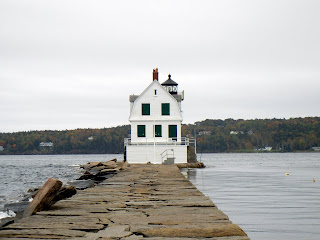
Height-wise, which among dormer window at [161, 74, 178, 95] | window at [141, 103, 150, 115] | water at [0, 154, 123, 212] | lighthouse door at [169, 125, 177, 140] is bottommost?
water at [0, 154, 123, 212]

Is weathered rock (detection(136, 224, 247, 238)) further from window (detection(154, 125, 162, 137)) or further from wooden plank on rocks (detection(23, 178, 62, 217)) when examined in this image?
window (detection(154, 125, 162, 137))

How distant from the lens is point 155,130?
3762 cm

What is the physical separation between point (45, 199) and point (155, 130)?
100.0 feet

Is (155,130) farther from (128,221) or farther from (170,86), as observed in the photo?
(128,221)

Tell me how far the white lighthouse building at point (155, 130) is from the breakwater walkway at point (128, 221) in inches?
1072

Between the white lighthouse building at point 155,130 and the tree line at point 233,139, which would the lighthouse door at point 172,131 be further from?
the tree line at point 233,139

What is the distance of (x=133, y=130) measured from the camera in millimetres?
37781

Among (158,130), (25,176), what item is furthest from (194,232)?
(25,176)

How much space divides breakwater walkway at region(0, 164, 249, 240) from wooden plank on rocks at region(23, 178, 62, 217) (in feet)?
0.47

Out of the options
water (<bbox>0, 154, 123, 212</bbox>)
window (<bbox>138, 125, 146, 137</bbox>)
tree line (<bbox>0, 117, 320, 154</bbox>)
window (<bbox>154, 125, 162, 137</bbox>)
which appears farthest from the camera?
tree line (<bbox>0, 117, 320, 154</bbox>)

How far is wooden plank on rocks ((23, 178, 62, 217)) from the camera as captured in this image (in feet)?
22.8

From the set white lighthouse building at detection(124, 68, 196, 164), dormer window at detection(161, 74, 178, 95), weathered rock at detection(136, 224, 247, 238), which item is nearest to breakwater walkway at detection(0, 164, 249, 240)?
weathered rock at detection(136, 224, 247, 238)

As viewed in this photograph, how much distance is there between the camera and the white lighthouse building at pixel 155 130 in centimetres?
3584

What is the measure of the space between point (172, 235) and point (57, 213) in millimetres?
2167
